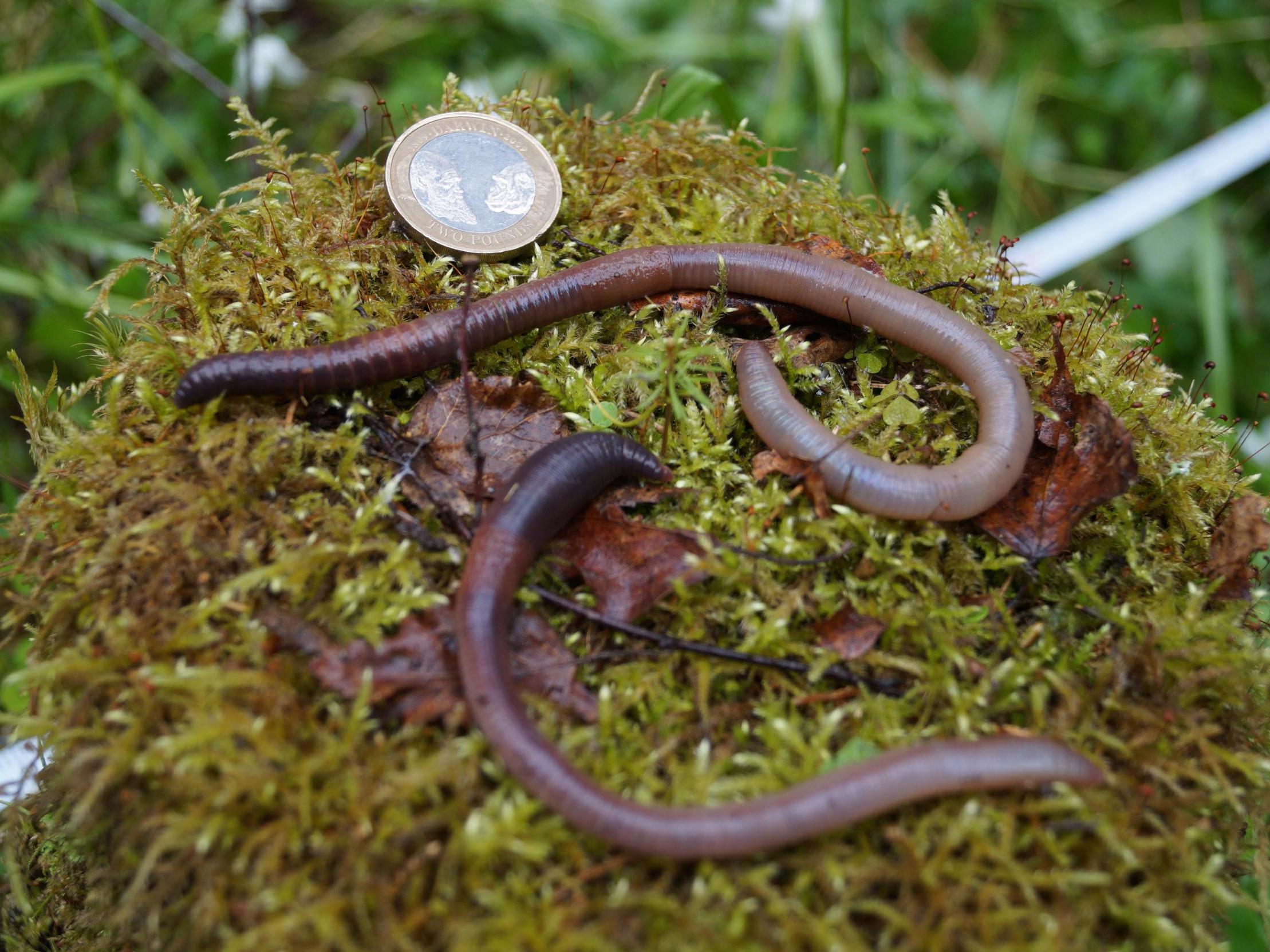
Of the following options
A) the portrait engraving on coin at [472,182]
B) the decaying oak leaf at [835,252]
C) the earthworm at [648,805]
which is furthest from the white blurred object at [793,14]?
the earthworm at [648,805]

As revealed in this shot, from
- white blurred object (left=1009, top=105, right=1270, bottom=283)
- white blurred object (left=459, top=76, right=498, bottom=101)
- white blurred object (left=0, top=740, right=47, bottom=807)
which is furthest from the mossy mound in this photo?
white blurred object (left=1009, top=105, right=1270, bottom=283)

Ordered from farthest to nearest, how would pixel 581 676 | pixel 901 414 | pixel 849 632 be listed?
pixel 901 414
pixel 849 632
pixel 581 676

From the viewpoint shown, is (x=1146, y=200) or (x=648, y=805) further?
(x=1146, y=200)

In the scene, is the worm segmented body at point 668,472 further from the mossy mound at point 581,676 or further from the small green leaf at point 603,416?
the small green leaf at point 603,416

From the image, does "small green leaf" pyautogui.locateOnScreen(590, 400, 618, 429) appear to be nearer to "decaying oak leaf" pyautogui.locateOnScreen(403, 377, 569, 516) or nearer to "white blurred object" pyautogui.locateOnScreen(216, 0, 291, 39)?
"decaying oak leaf" pyautogui.locateOnScreen(403, 377, 569, 516)

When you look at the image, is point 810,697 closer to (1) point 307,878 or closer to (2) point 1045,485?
(2) point 1045,485

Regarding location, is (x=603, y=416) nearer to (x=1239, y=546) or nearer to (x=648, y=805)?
(x=648, y=805)

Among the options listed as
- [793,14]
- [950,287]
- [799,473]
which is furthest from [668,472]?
[793,14]
